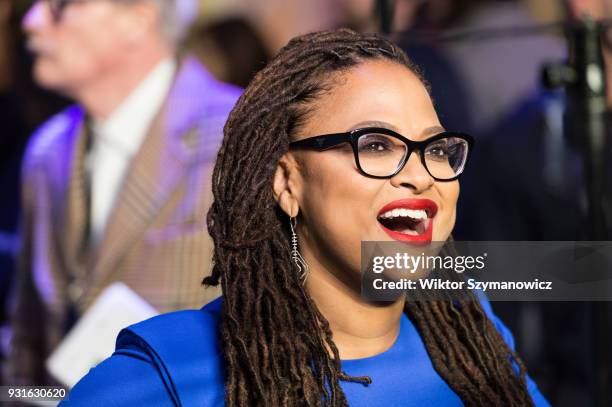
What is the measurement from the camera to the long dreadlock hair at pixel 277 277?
1597 mm

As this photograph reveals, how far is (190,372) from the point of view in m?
1.57

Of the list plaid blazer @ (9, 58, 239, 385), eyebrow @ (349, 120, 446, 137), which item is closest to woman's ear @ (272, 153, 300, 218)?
eyebrow @ (349, 120, 446, 137)

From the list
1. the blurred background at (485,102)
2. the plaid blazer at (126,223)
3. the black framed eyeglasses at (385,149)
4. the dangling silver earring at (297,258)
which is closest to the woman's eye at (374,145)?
the black framed eyeglasses at (385,149)

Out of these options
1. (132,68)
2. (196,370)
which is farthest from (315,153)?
(132,68)

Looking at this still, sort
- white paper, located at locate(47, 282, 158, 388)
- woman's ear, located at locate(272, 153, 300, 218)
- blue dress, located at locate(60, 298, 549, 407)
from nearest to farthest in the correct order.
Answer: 1. blue dress, located at locate(60, 298, 549, 407)
2. woman's ear, located at locate(272, 153, 300, 218)
3. white paper, located at locate(47, 282, 158, 388)

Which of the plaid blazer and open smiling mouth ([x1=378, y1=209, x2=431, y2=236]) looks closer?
open smiling mouth ([x1=378, y1=209, x2=431, y2=236])

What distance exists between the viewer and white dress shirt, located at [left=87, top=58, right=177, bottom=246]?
9.78ft

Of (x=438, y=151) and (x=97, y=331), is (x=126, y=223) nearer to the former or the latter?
(x=97, y=331)

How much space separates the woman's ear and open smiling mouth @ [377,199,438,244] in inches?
7.9

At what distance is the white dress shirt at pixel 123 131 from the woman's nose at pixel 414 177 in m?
1.58

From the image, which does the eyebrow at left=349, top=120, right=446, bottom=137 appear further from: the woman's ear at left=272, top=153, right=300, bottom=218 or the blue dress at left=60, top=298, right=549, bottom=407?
the blue dress at left=60, top=298, right=549, bottom=407

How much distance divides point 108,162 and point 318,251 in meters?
1.49

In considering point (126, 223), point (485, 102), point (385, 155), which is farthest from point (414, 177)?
point (485, 102)

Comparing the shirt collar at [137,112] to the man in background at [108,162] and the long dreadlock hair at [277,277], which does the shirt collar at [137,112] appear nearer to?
the man in background at [108,162]
